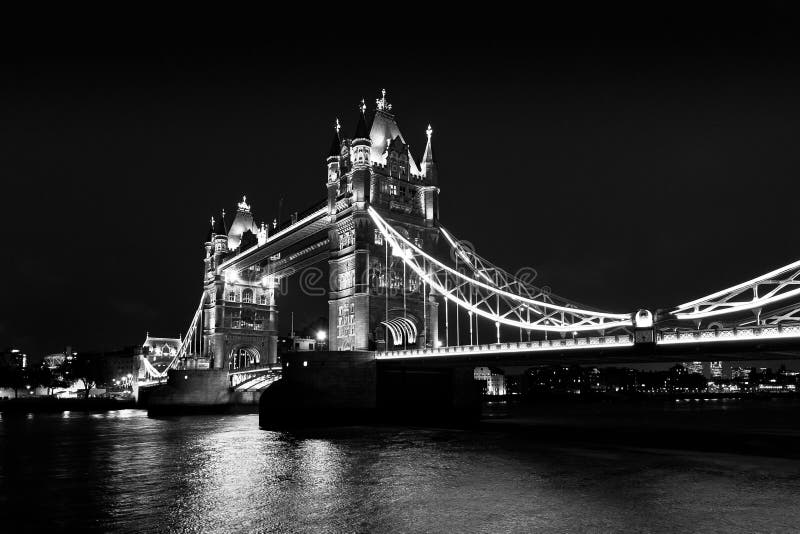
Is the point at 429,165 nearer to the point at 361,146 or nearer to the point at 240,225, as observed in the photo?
the point at 361,146

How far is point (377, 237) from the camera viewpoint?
56156mm

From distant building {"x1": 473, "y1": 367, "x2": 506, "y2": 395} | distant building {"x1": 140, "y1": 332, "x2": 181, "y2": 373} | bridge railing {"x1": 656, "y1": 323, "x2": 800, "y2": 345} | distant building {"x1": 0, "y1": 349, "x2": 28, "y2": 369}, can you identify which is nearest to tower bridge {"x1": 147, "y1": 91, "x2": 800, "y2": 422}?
bridge railing {"x1": 656, "y1": 323, "x2": 800, "y2": 345}

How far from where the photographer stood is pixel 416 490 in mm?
21562

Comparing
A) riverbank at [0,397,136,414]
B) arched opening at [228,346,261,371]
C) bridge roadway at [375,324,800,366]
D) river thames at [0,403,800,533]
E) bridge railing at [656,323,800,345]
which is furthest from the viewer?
arched opening at [228,346,261,371]

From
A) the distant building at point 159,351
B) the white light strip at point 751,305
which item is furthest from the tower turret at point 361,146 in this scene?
the distant building at point 159,351

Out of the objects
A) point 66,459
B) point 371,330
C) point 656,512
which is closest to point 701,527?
point 656,512

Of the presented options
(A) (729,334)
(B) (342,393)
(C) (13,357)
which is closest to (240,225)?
(B) (342,393)

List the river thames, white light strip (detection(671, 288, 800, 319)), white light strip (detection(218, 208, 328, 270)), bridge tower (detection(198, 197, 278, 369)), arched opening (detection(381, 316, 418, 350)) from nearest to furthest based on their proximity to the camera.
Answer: the river thames, white light strip (detection(671, 288, 800, 319)), arched opening (detection(381, 316, 418, 350)), white light strip (detection(218, 208, 328, 270)), bridge tower (detection(198, 197, 278, 369))

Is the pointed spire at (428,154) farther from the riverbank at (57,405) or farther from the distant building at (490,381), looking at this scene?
the distant building at (490,381)

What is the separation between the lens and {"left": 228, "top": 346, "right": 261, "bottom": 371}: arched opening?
279 ft

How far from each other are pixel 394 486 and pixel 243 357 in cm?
6892

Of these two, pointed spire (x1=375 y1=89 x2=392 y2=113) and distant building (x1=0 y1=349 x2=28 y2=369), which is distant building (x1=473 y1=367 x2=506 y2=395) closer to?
pointed spire (x1=375 y1=89 x2=392 y2=113)

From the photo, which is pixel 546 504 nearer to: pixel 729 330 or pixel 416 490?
pixel 416 490

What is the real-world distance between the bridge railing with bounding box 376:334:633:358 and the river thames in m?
4.95
